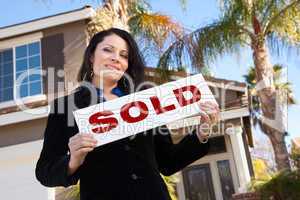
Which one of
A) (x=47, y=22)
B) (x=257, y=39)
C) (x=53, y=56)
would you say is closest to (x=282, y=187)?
(x=257, y=39)

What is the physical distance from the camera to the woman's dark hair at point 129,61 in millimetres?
2029

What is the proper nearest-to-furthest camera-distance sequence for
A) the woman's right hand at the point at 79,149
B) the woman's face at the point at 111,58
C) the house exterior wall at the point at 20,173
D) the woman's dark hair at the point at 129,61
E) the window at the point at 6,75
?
the woman's right hand at the point at 79,149
the woman's face at the point at 111,58
the woman's dark hair at the point at 129,61
the house exterior wall at the point at 20,173
the window at the point at 6,75

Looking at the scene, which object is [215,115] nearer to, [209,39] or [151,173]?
[151,173]

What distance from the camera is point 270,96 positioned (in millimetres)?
10547

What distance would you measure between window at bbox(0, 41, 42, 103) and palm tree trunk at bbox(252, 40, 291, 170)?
17.3ft

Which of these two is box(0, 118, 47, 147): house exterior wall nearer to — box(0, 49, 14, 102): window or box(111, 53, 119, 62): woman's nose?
box(0, 49, 14, 102): window

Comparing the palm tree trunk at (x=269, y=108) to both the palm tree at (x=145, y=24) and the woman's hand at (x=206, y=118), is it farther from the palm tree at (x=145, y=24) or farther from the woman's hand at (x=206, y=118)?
the woman's hand at (x=206, y=118)

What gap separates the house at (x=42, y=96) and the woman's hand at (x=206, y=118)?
7.68 metres

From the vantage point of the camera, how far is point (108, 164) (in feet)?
5.54

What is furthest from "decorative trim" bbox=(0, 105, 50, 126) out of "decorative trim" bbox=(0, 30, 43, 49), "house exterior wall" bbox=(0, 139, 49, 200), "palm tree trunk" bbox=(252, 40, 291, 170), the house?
"palm tree trunk" bbox=(252, 40, 291, 170)

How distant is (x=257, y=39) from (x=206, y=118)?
9461 mm

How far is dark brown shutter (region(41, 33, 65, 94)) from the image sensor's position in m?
10.7

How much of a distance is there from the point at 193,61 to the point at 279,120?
2439 mm

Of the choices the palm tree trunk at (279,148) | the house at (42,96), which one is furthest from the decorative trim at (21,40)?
the palm tree trunk at (279,148)
